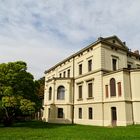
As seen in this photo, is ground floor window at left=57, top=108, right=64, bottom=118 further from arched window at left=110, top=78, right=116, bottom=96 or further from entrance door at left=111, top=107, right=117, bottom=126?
arched window at left=110, top=78, right=116, bottom=96

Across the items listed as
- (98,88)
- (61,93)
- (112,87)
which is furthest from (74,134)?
(61,93)

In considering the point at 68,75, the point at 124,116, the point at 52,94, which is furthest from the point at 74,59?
the point at 124,116

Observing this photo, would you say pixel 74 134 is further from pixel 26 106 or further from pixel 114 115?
pixel 114 115

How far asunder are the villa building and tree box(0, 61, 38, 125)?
885 centimetres

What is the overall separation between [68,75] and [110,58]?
10.8m

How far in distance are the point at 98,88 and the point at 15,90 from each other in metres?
12.2

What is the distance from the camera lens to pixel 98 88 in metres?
30.8

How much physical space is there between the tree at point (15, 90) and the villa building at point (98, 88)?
8.85 metres

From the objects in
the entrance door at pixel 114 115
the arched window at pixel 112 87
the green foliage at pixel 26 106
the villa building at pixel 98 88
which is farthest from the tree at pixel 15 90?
the arched window at pixel 112 87

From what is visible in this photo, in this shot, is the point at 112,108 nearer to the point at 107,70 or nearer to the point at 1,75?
the point at 107,70

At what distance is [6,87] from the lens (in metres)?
26.7

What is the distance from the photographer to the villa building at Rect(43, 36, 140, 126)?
26906mm

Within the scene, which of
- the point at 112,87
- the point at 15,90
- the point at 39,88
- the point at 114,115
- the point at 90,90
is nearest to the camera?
the point at 15,90

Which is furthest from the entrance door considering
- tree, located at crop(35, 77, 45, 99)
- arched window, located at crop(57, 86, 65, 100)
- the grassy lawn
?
tree, located at crop(35, 77, 45, 99)
